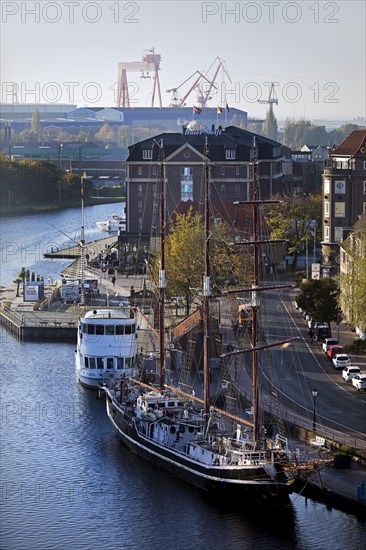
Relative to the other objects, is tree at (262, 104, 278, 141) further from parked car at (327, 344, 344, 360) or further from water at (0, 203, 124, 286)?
parked car at (327, 344, 344, 360)

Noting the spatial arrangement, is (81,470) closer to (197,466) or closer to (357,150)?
(197,466)

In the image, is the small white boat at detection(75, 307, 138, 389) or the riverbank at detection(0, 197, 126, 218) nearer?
the small white boat at detection(75, 307, 138, 389)

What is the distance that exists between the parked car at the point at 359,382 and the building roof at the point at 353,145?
15.4 m

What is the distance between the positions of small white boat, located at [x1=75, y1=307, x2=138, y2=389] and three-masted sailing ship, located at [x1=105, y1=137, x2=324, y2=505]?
1.91m

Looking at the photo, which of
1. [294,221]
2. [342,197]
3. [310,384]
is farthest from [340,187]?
[310,384]

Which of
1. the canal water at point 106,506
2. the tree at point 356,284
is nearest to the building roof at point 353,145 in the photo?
the tree at point 356,284

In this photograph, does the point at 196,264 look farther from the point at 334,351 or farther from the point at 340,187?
the point at 340,187

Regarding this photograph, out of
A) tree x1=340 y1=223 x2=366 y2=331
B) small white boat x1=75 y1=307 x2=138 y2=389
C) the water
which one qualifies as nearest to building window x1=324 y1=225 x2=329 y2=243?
the water

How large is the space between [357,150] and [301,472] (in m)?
20.8

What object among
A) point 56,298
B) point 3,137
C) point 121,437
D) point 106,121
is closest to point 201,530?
point 121,437

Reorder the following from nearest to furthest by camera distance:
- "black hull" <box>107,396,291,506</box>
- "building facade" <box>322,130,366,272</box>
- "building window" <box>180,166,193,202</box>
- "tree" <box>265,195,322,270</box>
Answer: "black hull" <box>107,396,291,506</box>, "building facade" <box>322,130,366,272</box>, "tree" <box>265,195,322,270</box>, "building window" <box>180,166,193,202</box>

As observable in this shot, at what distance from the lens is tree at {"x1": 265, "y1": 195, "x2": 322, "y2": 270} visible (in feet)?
126

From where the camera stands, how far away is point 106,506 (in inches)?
703

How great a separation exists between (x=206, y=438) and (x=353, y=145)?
19.9 metres
